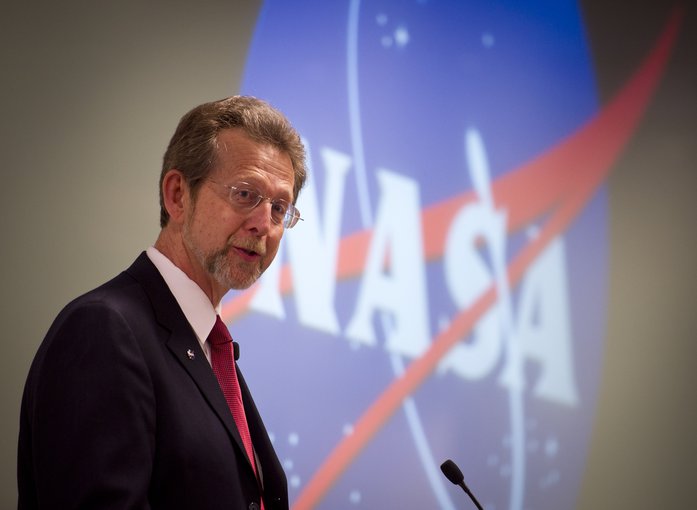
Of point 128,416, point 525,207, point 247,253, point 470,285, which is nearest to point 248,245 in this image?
point 247,253

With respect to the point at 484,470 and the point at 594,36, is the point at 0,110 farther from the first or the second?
the point at 594,36

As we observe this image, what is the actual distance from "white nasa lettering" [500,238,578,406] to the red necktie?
166cm

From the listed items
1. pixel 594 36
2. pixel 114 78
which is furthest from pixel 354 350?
pixel 594 36

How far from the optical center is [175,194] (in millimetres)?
1528

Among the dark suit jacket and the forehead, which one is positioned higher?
the forehead

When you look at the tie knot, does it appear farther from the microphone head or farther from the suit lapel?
the microphone head

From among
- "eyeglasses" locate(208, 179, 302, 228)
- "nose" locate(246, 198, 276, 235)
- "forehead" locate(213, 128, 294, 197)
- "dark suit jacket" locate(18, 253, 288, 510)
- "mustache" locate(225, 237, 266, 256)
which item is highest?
"forehead" locate(213, 128, 294, 197)

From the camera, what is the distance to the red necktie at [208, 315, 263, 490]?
4.75 ft

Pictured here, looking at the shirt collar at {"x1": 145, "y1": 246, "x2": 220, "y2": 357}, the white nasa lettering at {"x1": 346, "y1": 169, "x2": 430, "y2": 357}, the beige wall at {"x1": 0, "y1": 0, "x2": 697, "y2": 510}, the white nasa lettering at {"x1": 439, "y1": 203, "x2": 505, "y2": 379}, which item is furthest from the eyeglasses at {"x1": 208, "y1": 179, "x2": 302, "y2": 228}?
the white nasa lettering at {"x1": 439, "y1": 203, "x2": 505, "y2": 379}

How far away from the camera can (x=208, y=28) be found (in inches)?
98.9

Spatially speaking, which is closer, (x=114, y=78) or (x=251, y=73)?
(x=114, y=78)

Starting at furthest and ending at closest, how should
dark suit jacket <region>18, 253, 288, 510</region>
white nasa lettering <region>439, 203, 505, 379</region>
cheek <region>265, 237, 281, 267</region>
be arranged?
white nasa lettering <region>439, 203, 505, 379</region>, cheek <region>265, 237, 281, 267</region>, dark suit jacket <region>18, 253, 288, 510</region>

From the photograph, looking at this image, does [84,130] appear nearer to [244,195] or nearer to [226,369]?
[244,195]

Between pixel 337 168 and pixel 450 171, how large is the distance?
1.54 feet
